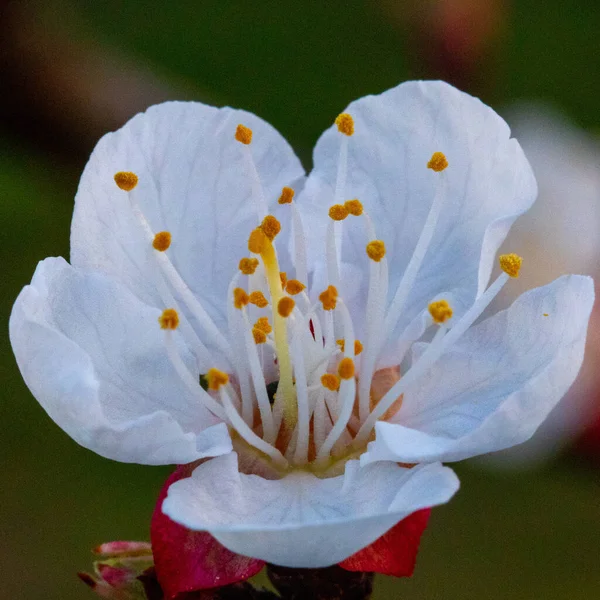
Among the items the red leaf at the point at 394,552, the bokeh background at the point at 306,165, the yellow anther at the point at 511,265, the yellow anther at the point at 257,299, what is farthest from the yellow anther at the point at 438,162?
the bokeh background at the point at 306,165

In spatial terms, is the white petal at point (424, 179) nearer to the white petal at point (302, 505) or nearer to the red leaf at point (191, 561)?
the white petal at point (302, 505)

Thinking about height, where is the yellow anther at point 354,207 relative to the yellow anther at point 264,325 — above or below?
above

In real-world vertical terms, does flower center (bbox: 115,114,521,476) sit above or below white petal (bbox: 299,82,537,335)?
below

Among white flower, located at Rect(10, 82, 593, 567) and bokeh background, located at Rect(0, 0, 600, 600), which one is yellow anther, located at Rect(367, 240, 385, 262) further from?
bokeh background, located at Rect(0, 0, 600, 600)

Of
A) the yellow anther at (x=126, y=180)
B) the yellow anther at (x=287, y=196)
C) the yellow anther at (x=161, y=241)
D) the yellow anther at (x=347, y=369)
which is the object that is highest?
the yellow anther at (x=287, y=196)

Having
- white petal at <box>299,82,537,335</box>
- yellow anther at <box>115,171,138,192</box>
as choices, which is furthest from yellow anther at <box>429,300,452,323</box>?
yellow anther at <box>115,171,138,192</box>

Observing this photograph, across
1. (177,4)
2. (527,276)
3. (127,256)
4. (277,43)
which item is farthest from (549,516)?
(177,4)
